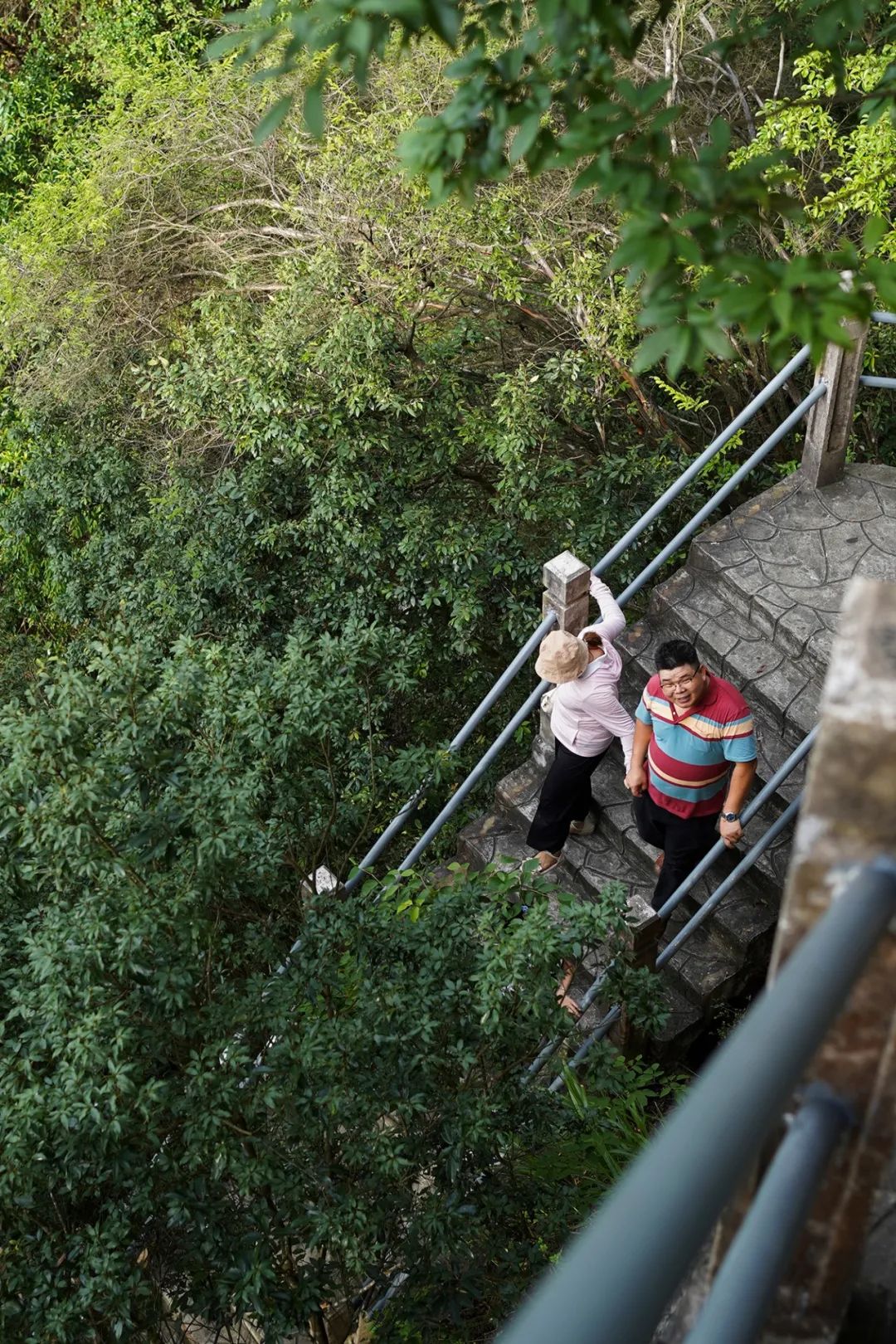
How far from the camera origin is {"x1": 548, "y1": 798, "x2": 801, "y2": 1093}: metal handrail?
5172 millimetres

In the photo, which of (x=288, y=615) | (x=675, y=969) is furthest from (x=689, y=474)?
(x=288, y=615)

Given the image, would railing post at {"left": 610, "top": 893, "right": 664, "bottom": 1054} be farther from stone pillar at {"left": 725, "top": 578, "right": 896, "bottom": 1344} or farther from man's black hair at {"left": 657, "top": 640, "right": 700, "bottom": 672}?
stone pillar at {"left": 725, "top": 578, "right": 896, "bottom": 1344}

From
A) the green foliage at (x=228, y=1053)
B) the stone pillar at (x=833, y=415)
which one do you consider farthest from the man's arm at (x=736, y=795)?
the stone pillar at (x=833, y=415)

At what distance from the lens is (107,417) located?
10.1 m

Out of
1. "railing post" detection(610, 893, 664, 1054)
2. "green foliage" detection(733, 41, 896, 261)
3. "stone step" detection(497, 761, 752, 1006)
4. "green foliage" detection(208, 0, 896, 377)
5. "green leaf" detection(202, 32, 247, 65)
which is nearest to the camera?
"green foliage" detection(208, 0, 896, 377)

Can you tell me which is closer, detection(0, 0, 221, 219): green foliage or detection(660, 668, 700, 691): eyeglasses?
detection(660, 668, 700, 691): eyeglasses

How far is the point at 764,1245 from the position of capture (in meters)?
1.03

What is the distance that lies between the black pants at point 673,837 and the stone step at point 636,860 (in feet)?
0.86

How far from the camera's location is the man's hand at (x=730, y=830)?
16.7 feet

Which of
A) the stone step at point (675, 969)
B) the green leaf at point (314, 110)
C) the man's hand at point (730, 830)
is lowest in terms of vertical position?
the stone step at point (675, 969)

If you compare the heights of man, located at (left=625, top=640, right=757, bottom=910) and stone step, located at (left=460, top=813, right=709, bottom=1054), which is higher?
man, located at (left=625, top=640, right=757, bottom=910)

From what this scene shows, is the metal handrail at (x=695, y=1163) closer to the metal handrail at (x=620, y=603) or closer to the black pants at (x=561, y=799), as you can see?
the metal handrail at (x=620, y=603)

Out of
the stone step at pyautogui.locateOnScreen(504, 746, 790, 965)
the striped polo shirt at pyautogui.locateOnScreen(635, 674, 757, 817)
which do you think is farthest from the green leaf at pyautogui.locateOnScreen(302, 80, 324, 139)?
the stone step at pyautogui.locateOnScreen(504, 746, 790, 965)

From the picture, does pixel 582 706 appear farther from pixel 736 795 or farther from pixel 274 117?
pixel 274 117
